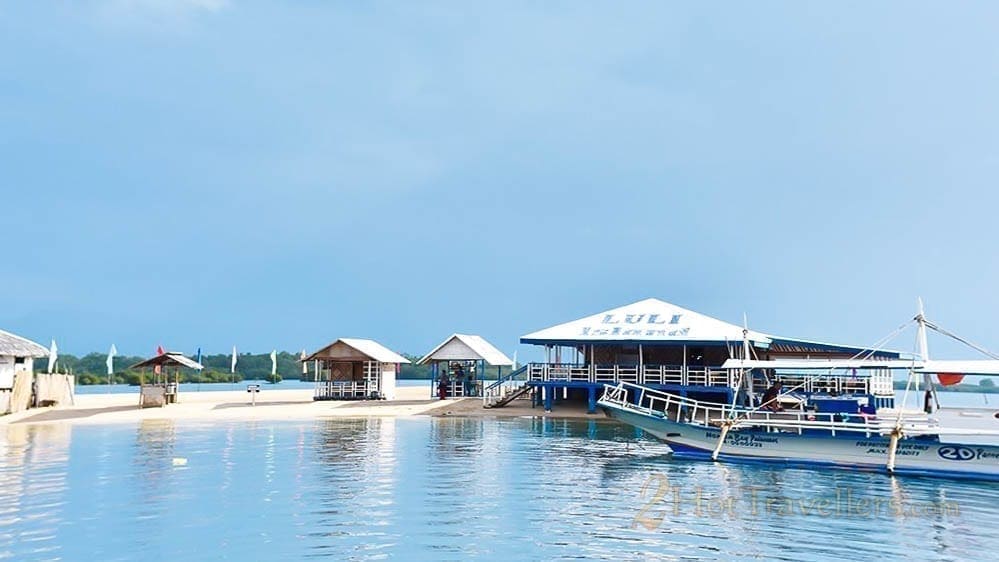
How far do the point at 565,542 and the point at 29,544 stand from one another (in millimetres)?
8588

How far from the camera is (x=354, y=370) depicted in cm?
5172

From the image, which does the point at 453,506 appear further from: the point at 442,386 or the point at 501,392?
the point at 442,386

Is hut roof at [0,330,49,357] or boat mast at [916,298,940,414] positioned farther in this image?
hut roof at [0,330,49,357]

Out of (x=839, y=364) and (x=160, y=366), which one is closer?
(x=839, y=364)

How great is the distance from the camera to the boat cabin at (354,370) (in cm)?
4894

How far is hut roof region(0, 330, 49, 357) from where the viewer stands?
3692 cm

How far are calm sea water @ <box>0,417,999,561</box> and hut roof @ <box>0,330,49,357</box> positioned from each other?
11.6m

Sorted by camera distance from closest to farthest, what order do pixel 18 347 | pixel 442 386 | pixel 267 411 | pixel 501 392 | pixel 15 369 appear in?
pixel 18 347 < pixel 15 369 < pixel 267 411 < pixel 501 392 < pixel 442 386

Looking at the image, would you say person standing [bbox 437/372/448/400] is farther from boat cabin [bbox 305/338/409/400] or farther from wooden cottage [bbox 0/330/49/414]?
wooden cottage [bbox 0/330/49/414]

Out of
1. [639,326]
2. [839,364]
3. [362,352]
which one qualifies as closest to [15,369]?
[362,352]

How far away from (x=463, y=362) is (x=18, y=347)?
82.0ft

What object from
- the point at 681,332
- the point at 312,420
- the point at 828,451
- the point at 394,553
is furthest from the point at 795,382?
the point at 394,553

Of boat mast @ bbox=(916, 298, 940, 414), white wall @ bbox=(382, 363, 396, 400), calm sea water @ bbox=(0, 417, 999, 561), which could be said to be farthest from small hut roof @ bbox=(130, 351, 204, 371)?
boat mast @ bbox=(916, 298, 940, 414)

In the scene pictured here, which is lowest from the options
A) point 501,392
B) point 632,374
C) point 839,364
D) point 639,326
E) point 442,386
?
point 501,392
